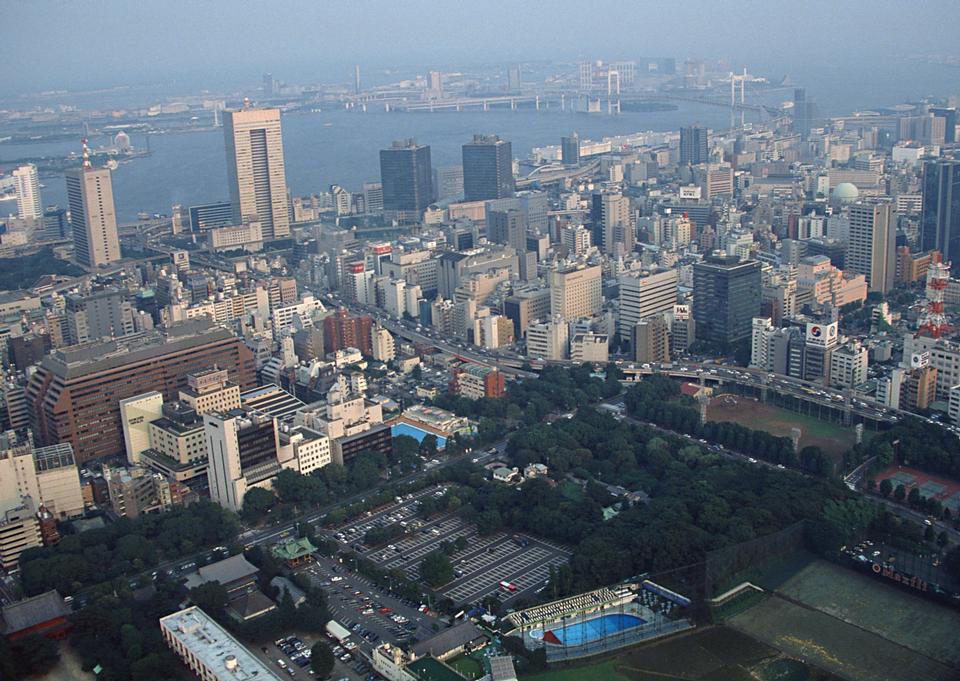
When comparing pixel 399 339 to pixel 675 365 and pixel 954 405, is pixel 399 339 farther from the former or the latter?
pixel 954 405

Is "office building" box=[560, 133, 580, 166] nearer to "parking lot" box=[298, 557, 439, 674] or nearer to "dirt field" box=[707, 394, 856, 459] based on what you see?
"dirt field" box=[707, 394, 856, 459]

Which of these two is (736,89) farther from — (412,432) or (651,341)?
(412,432)

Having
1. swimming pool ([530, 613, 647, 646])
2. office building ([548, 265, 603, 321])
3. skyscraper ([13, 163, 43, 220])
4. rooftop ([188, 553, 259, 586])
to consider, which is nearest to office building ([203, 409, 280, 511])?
rooftop ([188, 553, 259, 586])

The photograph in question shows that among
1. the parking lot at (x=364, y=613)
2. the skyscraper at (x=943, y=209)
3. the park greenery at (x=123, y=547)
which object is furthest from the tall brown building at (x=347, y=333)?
the skyscraper at (x=943, y=209)

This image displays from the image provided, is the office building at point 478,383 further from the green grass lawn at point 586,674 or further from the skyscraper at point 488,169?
the skyscraper at point 488,169

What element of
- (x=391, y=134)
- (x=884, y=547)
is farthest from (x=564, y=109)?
(x=884, y=547)
